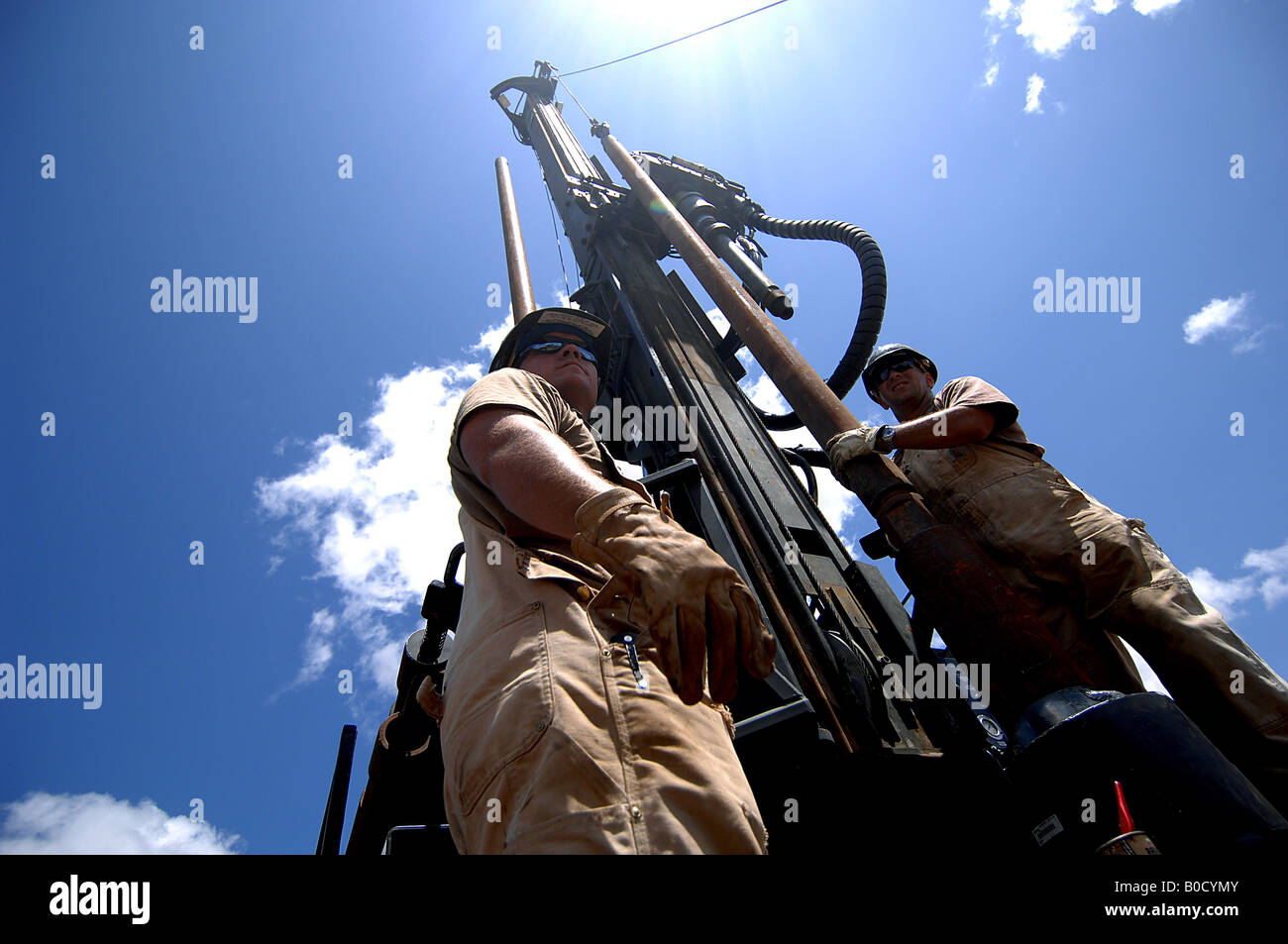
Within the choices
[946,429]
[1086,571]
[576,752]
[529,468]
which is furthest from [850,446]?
[576,752]

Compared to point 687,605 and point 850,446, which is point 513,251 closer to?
point 850,446

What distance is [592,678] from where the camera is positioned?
109 centimetres

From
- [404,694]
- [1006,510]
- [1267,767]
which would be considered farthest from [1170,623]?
[404,694]

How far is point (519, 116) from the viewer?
1052cm

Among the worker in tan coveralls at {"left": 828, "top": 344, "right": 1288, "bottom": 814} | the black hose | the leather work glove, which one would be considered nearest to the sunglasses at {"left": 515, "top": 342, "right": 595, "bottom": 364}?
the worker in tan coveralls at {"left": 828, "top": 344, "right": 1288, "bottom": 814}

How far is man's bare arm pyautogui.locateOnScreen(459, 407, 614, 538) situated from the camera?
117 cm

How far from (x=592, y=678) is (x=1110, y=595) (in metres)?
2.17

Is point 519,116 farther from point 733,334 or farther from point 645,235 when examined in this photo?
point 733,334

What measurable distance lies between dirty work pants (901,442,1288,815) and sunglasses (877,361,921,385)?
61cm

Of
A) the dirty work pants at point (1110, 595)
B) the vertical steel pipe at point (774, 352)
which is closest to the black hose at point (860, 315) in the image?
the vertical steel pipe at point (774, 352)

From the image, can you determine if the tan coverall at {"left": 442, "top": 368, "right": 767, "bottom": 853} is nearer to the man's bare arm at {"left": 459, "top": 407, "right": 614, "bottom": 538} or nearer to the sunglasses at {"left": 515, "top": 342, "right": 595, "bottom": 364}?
the man's bare arm at {"left": 459, "top": 407, "right": 614, "bottom": 538}

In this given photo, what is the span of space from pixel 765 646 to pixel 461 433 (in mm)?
855

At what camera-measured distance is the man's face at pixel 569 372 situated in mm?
Result: 2189

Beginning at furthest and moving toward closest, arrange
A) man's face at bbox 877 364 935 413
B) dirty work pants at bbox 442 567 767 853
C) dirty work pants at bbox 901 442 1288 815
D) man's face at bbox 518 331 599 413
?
man's face at bbox 877 364 935 413 → man's face at bbox 518 331 599 413 → dirty work pants at bbox 901 442 1288 815 → dirty work pants at bbox 442 567 767 853
